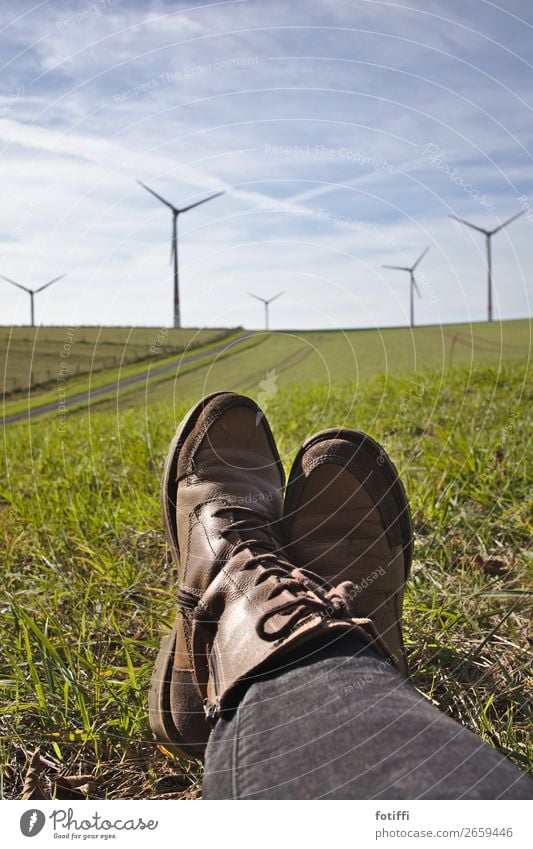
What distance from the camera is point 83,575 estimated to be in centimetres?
268

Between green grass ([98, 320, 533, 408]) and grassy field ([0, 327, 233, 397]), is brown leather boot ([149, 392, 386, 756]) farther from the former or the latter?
grassy field ([0, 327, 233, 397])

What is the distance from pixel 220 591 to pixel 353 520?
2.47ft

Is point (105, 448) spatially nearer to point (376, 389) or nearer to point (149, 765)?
point (376, 389)

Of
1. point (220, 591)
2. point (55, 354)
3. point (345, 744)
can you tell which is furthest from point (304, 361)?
point (55, 354)

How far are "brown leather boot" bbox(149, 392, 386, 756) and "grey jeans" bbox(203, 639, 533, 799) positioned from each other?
0.31ft

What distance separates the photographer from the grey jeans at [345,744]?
3.88ft

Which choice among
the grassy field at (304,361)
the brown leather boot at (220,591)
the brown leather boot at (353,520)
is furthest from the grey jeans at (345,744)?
the grassy field at (304,361)

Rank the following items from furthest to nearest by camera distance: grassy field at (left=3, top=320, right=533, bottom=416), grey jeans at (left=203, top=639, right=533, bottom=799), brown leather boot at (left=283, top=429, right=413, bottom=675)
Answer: grassy field at (left=3, top=320, right=533, bottom=416) → brown leather boot at (left=283, top=429, right=413, bottom=675) → grey jeans at (left=203, top=639, right=533, bottom=799)

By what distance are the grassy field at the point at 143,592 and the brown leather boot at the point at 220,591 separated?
0.13 meters

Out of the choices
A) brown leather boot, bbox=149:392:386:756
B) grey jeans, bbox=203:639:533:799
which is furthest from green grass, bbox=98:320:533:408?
grey jeans, bbox=203:639:533:799

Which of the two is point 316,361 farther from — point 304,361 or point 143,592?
point 143,592

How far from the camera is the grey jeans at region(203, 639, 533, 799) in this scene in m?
1.18

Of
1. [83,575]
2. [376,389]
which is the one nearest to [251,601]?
[83,575]
